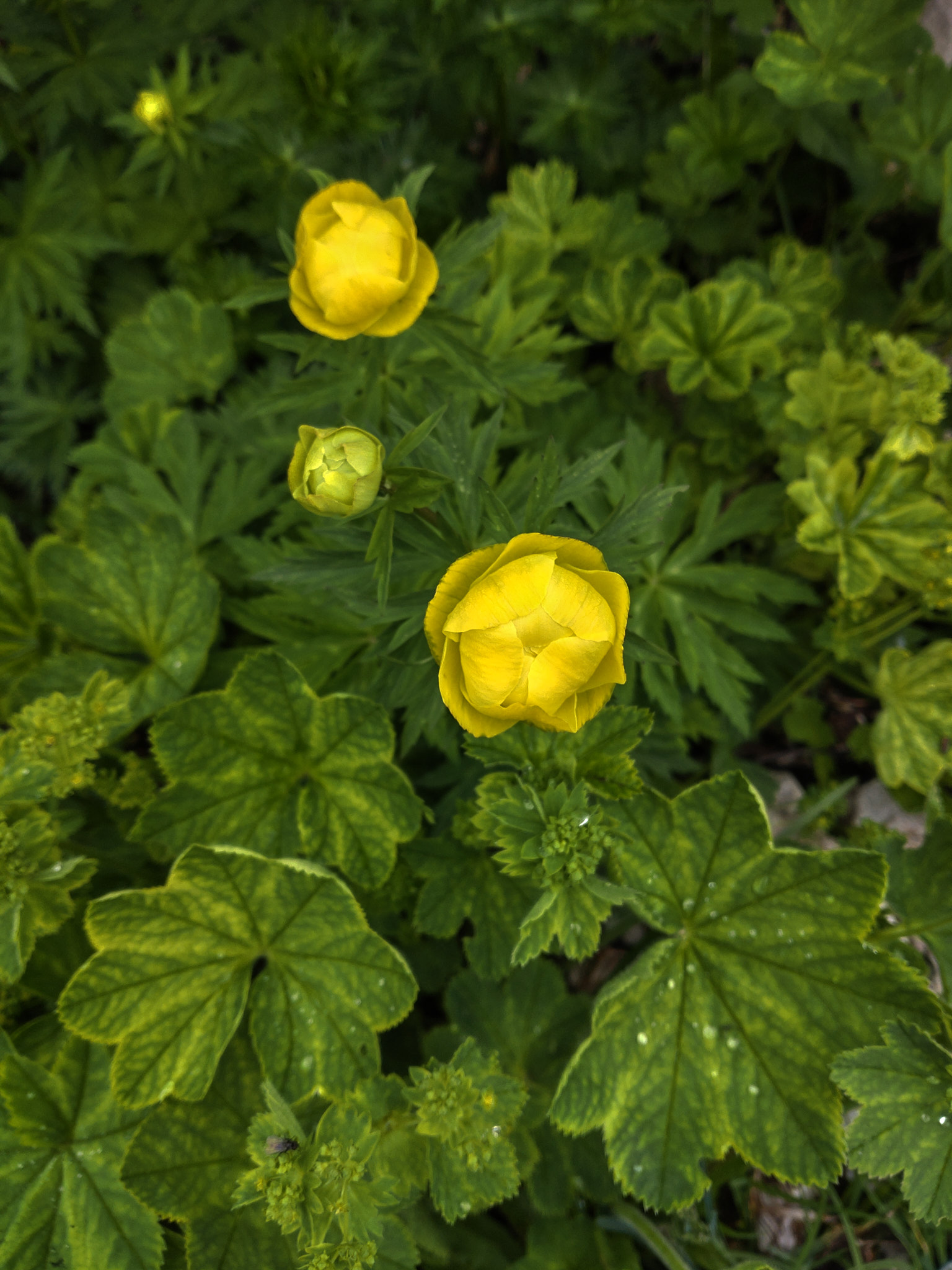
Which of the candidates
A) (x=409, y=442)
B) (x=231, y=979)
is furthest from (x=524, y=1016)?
(x=409, y=442)

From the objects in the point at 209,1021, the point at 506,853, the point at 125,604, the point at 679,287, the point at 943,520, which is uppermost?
the point at 679,287

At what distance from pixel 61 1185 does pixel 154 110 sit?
262cm

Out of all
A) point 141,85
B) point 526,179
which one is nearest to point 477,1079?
point 526,179

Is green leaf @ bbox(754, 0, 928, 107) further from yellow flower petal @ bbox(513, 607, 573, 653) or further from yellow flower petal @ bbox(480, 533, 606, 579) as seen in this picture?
yellow flower petal @ bbox(513, 607, 573, 653)

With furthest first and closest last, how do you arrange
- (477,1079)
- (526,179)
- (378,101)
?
(526,179) < (378,101) < (477,1079)

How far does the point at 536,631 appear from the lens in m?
1.19

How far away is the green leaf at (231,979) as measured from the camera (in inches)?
66.1

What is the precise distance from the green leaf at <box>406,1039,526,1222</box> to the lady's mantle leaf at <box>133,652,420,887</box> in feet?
1.40

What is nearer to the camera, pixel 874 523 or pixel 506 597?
pixel 506 597

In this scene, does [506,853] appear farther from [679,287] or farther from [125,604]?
[679,287]

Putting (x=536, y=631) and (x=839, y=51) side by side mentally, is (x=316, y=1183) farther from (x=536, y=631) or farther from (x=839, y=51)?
(x=839, y=51)

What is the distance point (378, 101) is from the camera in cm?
236

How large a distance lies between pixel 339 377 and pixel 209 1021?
4.52 ft

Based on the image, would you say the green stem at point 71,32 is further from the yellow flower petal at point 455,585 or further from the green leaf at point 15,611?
the yellow flower petal at point 455,585
